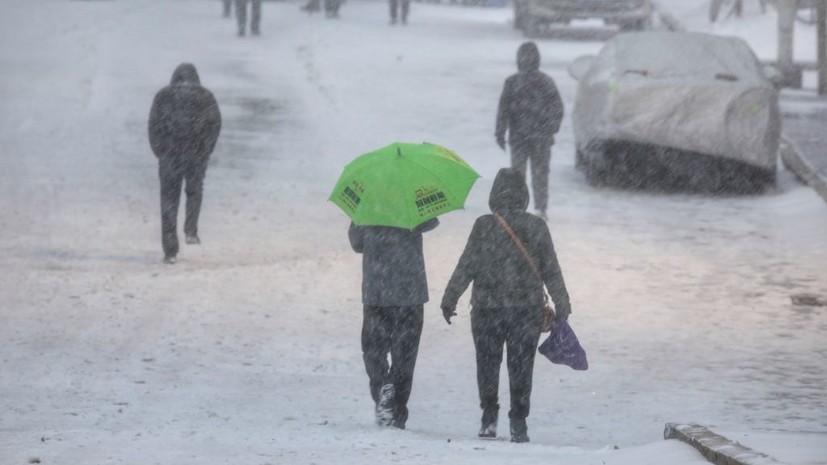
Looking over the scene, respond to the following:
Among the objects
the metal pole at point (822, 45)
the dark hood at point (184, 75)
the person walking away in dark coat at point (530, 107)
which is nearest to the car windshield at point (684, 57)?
the person walking away in dark coat at point (530, 107)

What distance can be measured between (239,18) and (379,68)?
18.6 feet

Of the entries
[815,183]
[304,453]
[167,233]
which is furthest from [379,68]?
[304,453]

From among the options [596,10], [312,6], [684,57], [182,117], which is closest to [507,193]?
[182,117]

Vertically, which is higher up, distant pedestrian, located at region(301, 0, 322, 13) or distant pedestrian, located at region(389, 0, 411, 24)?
distant pedestrian, located at region(389, 0, 411, 24)

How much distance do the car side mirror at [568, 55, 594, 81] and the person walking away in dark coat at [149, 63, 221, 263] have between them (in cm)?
679

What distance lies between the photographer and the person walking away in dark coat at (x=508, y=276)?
759 centimetres

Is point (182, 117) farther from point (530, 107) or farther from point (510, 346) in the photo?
point (510, 346)

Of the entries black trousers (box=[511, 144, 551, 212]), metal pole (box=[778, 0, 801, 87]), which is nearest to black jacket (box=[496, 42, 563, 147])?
black trousers (box=[511, 144, 551, 212])

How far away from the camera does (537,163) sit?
14.9 m

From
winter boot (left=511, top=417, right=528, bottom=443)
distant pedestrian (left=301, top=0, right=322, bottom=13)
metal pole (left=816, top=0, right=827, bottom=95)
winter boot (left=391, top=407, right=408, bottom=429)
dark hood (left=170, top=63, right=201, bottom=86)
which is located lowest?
distant pedestrian (left=301, top=0, right=322, bottom=13)

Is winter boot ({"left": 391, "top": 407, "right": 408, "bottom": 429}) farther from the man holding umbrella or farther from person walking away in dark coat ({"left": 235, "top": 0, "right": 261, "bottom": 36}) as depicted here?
person walking away in dark coat ({"left": 235, "top": 0, "right": 261, "bottom": 36})

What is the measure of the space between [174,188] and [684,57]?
23.3 ft

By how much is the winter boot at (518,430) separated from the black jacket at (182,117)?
5975 mm

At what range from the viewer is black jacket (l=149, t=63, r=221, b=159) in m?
13.0
